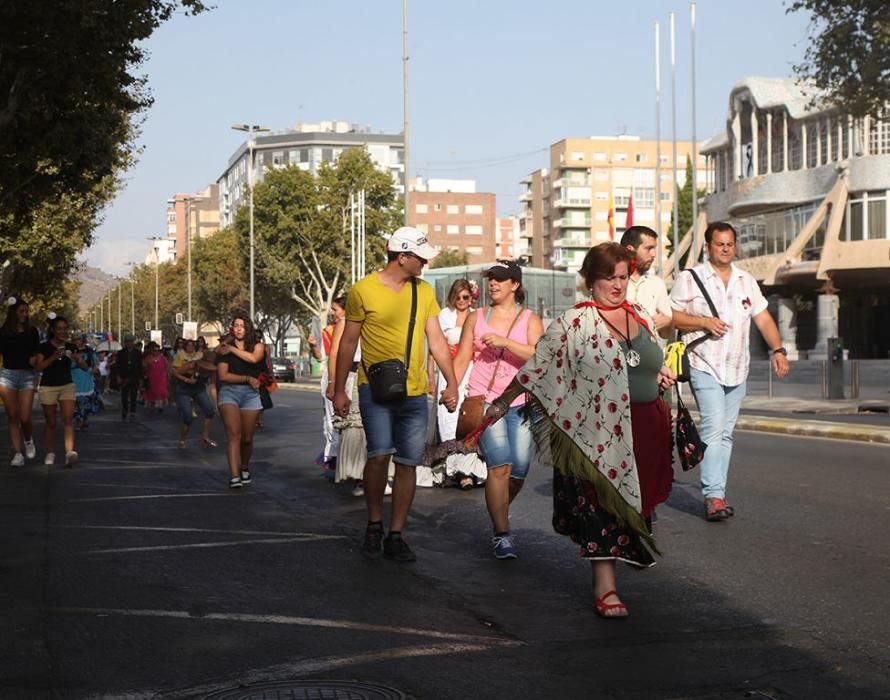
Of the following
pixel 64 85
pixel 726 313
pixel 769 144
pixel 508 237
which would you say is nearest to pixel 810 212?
pixel 769 144

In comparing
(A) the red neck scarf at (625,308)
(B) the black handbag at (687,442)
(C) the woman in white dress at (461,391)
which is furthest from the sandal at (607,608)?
(C) the woman in white dress at (461,391)

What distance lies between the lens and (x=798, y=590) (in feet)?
22.0

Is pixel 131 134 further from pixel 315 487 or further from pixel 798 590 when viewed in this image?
pixel 798 590

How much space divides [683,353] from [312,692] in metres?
5.05

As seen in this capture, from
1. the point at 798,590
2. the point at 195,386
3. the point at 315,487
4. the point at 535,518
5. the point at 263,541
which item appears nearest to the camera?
the point at 798,590

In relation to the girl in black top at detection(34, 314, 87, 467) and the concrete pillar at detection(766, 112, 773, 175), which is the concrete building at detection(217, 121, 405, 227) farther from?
the girl in black top at detection(34, 314, 87, 467)

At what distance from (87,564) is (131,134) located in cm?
3484

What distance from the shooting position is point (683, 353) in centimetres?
933

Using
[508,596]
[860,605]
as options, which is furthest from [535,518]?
[860,605]

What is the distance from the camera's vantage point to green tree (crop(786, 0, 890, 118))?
2617cm

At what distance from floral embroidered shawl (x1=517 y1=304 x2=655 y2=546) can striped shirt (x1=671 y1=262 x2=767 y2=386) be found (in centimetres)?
317

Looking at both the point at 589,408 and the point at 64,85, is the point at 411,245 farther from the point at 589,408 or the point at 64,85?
the point at 64,85

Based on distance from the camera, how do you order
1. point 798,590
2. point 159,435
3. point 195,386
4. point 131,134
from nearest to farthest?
point 798,590 < point 195,386 < point 159,435 < point 131,134

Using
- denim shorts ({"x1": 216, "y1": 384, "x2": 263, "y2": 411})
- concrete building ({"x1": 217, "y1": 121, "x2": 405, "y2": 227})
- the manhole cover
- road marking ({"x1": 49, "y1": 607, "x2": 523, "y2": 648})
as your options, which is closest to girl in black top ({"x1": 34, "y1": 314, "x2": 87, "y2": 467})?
denim shorts ({"x1": 216, "y1": 384, "x2": 263, "y2": 411})
